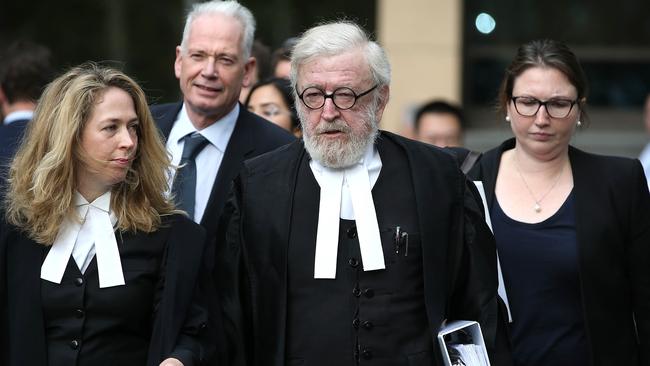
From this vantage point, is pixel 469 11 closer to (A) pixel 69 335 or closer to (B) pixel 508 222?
(B) pixel 508 222

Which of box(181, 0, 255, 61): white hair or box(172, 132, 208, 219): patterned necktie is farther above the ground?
box(181, 0, 255, 61): white hair

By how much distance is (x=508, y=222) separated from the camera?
5.20 metres

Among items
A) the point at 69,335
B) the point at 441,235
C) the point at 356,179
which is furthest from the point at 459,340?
the point at 69,335

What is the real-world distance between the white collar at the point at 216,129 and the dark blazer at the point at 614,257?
1.49 metres

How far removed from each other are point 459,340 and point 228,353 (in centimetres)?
80

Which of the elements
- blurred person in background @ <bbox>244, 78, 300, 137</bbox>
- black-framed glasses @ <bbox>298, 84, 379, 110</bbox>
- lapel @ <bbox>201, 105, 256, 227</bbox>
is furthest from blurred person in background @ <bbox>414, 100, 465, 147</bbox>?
black-framed glasses @ <bbox>298, 84, 379, 110</bbox>

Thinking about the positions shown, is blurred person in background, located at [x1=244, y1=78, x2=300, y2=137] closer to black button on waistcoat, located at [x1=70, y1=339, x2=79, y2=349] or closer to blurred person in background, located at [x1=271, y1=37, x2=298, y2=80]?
blurred person in background, located at [x1=271, y1=37, x2=298, y2=80]

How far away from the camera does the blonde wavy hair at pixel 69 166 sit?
15.1 feet

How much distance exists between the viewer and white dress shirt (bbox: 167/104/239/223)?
219 inches

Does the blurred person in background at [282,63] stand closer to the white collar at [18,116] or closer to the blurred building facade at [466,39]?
the white collar at [18,116]

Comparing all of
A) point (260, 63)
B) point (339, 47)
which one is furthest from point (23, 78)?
point (339, 47)

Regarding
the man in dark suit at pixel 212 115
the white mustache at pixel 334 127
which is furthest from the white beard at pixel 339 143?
the man in dark suit at pixel 212 115

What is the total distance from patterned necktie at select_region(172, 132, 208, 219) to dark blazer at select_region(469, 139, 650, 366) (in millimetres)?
1552

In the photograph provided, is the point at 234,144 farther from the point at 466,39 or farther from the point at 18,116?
the point at 466,39
